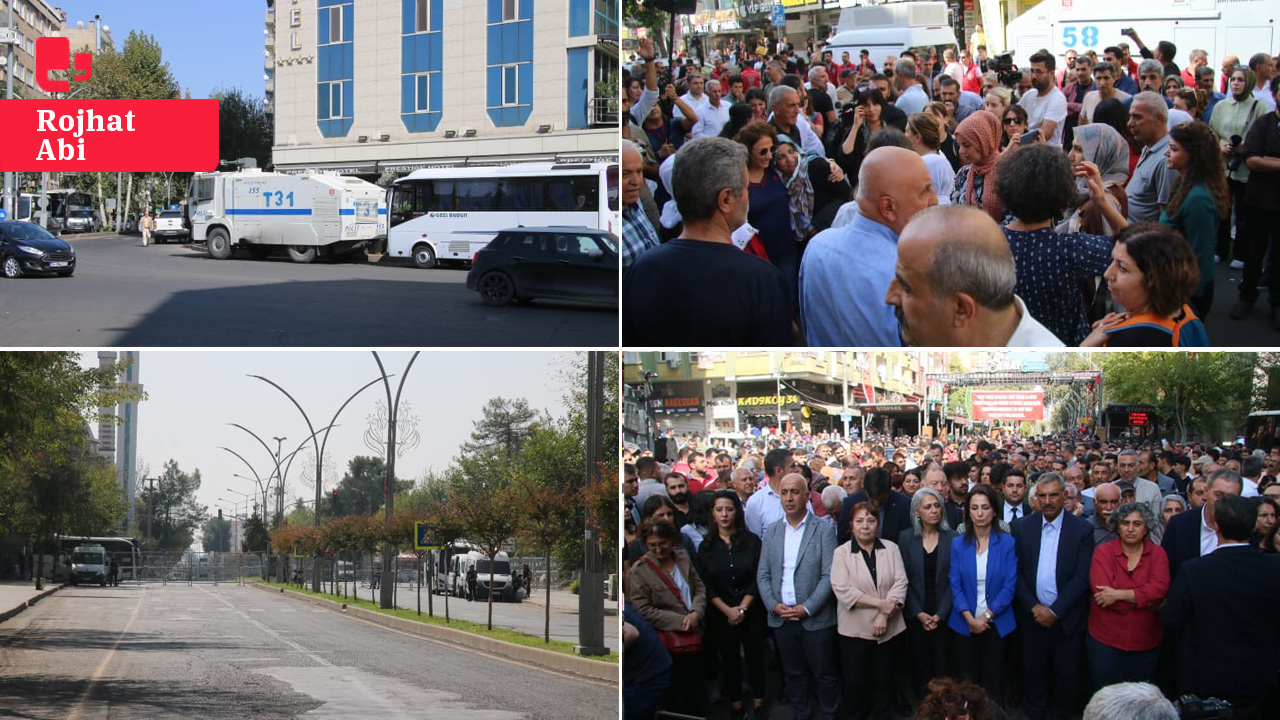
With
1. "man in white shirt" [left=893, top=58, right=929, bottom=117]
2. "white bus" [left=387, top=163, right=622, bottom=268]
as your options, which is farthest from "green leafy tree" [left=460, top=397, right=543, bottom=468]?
"white bus" [left=387, top=163, right=622, bottom=268]

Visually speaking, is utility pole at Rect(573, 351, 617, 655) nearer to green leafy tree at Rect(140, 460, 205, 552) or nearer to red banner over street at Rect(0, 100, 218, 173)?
green leafy tree at Rect(140, 460, 205, 552)

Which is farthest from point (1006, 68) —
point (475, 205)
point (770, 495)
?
point (475, 205)

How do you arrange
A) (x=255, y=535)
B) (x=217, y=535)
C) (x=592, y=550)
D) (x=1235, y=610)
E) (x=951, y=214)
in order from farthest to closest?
1. (x=255, y=535)
2. (x=217, y=535)
3. (x=592, y=550)
4. (x=1235, y=610)
5. (x=951, y=214)

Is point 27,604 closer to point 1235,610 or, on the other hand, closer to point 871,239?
point 871,239

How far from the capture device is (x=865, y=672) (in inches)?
192

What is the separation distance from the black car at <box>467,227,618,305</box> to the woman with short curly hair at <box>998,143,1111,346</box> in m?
3.83

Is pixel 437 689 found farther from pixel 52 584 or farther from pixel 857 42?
pixel 857 42

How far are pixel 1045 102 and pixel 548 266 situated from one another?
3.74 meters

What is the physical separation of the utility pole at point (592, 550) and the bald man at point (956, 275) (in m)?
2.73

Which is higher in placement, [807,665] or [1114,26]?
[1114,26]

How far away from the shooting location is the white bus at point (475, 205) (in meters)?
13.4

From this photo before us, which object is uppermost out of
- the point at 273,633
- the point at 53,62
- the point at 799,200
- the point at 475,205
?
the point at 475,205

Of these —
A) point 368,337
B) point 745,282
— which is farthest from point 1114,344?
point 368,337

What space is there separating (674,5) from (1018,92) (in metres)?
2.32
